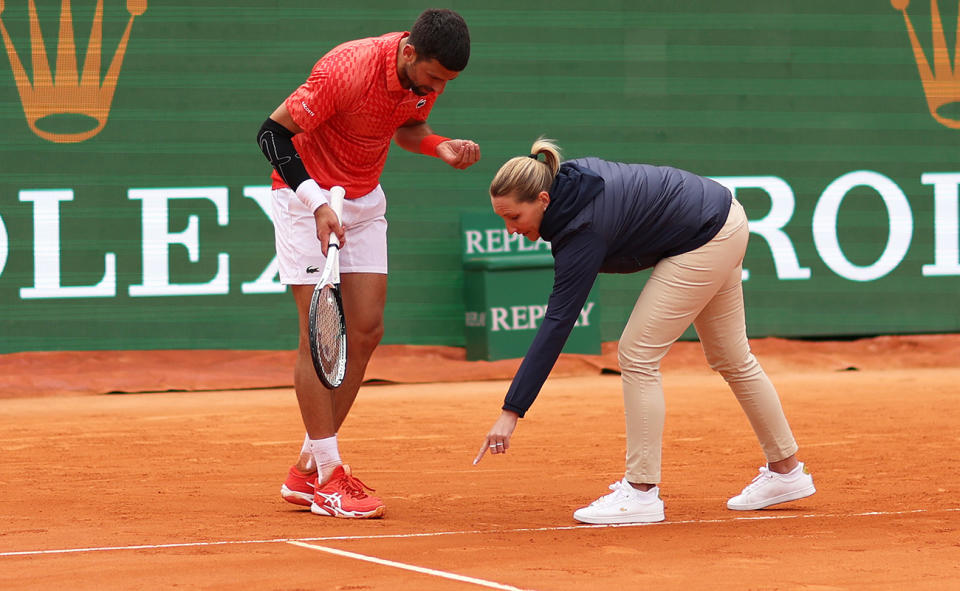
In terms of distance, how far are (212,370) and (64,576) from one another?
6121mm

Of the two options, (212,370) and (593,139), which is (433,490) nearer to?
(212,370)

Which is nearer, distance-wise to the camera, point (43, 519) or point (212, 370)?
point (43, 519)

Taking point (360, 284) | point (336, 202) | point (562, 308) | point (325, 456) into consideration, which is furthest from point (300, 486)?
point (562, 308)

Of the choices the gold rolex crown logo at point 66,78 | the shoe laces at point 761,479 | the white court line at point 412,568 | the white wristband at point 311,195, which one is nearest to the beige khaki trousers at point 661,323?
the shoe laces at point 761,479

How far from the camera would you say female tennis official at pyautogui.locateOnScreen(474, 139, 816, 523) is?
4.31 meters

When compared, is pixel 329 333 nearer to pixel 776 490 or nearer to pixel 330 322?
pixel 330 322

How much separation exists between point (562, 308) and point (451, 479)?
1.65 m

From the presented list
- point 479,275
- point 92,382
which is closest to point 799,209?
point 479,275

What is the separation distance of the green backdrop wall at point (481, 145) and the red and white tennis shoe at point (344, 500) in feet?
17.7

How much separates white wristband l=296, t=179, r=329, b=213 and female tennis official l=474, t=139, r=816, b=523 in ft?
2.26

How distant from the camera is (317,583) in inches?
142

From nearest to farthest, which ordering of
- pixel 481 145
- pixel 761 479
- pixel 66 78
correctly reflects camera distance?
pixel 761 479
pixel 66 78
pixel 481 145

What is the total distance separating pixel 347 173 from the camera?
16.2 feet

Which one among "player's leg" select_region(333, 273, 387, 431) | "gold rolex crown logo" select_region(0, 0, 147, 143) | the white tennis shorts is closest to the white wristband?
the white tennis shorts
